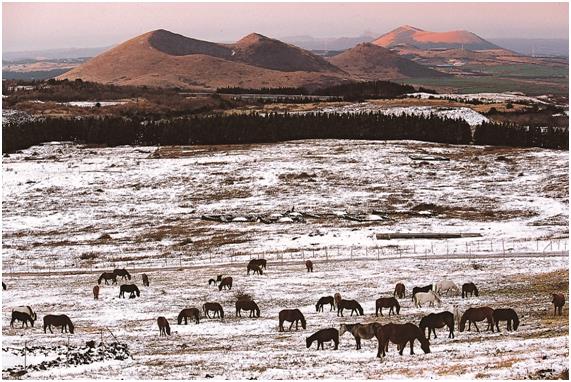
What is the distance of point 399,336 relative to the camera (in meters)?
26.1

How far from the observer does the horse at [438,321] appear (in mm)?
29312

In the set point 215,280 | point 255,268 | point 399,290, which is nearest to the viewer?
point 399,290

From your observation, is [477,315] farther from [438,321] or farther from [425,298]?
[425,298]

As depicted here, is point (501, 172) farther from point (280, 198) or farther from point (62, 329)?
point (62, 329)

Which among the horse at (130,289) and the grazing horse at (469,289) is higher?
the grazing horse at (469,289)

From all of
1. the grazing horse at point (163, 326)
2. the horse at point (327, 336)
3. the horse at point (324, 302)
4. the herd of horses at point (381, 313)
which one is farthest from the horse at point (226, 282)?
the horse at point (327, 336)

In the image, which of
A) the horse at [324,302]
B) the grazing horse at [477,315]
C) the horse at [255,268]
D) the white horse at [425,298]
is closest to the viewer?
the grazing horse at [477,315]

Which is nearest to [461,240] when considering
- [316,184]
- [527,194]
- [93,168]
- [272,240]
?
[272,240]

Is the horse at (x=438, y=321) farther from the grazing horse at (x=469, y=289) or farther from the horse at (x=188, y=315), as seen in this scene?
the horse at (x=188, y=315)

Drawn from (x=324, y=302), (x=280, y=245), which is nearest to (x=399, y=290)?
(x=324, y=302)

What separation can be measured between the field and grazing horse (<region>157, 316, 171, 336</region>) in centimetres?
39

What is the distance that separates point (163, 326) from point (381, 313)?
10.3 meters

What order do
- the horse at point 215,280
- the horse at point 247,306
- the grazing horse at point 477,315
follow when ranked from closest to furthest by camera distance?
the grazing horse at point 477,315, the horse at point 247,306, the horse at point 215,280

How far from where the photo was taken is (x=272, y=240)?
7131cm
